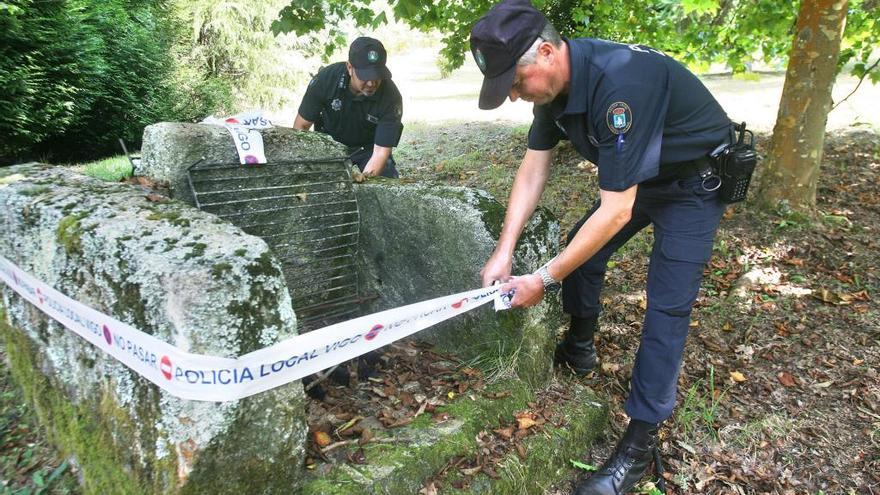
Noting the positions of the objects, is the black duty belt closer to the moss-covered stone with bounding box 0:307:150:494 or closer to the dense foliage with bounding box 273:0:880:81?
the moss-covered stone with bounding box 0:307:150:494

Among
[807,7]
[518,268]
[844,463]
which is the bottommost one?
[844,463]

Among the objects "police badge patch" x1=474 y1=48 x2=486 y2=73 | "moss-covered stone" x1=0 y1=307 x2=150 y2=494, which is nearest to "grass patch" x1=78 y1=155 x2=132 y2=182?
"moss-covered stone" x1=0 y1=307 x2=150 y2=494

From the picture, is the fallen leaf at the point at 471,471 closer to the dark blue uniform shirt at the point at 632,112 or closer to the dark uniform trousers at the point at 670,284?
the dark uniform trousers at the point at 670,284

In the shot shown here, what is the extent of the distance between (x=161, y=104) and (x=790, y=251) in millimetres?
10001

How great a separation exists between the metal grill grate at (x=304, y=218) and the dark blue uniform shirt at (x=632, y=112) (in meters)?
1.40

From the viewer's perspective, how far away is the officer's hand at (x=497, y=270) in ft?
8.53

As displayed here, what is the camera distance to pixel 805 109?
4793 mm

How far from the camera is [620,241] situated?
9.78ft

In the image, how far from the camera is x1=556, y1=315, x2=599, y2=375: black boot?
3123mm

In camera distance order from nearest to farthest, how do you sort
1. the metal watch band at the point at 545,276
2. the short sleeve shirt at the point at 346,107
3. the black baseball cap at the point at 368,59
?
the metal watch band at the point at 545,276 → the black baseball cap at the point at 368,59 → the short sleeve shirt at the point at 346,107

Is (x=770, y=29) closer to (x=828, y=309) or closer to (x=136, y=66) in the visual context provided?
(x=828, y=309)

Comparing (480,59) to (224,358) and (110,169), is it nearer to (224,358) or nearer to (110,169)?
(224,358)

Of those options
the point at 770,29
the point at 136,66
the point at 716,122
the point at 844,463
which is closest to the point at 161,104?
the point at 136,66

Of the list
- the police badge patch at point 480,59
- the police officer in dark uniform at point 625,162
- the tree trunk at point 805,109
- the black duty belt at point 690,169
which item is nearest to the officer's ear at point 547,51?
the police officer in dark uniform at point 625,162
